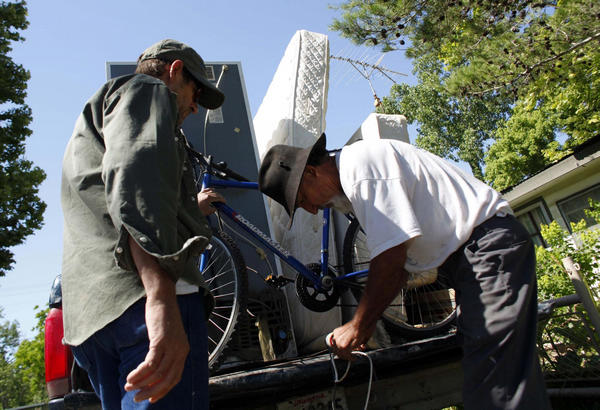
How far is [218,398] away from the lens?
173cm

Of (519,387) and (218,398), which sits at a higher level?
(218,398)

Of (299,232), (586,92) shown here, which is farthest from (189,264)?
(586,92)

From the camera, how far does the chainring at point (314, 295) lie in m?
3.02

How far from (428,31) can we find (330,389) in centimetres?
663

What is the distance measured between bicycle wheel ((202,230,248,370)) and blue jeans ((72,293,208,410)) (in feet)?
4.90

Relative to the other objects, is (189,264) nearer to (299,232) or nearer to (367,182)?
(367,182)

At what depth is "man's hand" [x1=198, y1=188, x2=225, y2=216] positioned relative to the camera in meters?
3.02

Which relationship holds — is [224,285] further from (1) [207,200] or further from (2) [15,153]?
(2) [15,153]

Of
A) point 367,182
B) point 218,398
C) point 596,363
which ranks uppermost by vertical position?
point 367,182

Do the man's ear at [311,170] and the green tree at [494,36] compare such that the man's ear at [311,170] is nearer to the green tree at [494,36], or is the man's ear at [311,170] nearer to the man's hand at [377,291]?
the man's hand at [377,291]

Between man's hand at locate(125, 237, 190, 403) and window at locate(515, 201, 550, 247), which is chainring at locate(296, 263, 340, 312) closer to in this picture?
man's hand at locate(125, 237, 190, 403)

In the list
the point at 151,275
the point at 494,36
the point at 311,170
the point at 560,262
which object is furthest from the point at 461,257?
the point at 494,36

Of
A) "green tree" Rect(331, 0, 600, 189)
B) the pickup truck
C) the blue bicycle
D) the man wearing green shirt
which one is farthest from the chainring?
"green tree" Rect(331, 0, 600, 189)

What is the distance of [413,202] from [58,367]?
1844 mm
